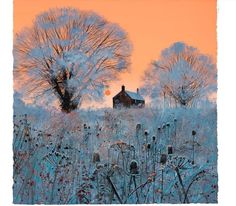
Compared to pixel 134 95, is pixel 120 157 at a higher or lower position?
lower

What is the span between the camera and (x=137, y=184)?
3961 mm

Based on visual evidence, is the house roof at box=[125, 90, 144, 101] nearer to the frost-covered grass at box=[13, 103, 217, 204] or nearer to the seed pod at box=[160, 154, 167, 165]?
the frost-covered grass at box=[13, 103, 217, 204]

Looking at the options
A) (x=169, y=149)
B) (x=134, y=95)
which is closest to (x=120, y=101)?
(x=134, y=95)

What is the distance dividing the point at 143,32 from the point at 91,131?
0.91 metres

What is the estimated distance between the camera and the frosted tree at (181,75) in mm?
3963

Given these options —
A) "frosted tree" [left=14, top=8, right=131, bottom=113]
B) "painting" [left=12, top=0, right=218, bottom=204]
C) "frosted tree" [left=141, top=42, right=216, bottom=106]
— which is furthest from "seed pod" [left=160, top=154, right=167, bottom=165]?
"frosted tree" [left=14, top=8, right=131, bottom=113]

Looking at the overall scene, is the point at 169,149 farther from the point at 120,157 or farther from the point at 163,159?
the point at 120,157

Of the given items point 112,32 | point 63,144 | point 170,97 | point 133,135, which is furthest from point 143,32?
point 63,144

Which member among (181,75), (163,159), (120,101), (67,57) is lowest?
(163,159)

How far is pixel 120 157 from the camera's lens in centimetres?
396

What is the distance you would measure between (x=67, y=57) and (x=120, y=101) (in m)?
0.56

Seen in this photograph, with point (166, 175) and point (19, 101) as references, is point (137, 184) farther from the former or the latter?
point (19, 101)

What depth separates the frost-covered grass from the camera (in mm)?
3930
